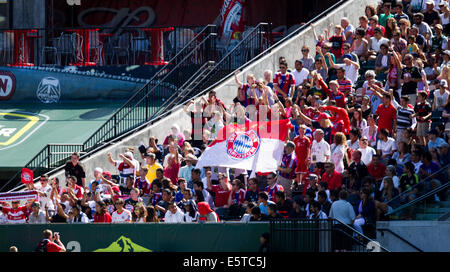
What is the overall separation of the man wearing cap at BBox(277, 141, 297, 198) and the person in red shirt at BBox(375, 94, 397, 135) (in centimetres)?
187

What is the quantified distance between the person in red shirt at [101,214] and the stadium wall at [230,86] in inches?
171

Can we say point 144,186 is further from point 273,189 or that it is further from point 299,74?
point 299,74

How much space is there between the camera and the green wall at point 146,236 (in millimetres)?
17094

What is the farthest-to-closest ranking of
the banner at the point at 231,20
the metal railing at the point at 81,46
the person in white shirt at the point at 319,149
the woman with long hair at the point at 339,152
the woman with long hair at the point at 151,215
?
the banner at the point at 231,20, the metal railing at the point at 81,46, the person in white shirt at the point at 319,149, the woman with long hair at the point at 339,152, the woman with long hair at the point at 151,215

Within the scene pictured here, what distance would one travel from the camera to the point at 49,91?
1139 inches

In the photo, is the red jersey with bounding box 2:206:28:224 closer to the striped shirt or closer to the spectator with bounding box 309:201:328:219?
the spectator with bounding box 309:201:328:219

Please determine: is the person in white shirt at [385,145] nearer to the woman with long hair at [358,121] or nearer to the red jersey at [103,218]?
the woman with long hair at [358,121]

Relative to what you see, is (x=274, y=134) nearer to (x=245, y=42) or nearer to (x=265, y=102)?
(x=265, y=102)

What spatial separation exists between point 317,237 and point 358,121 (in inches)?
164

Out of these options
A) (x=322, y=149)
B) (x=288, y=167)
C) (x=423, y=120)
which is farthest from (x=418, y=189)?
(x=288, y=167)

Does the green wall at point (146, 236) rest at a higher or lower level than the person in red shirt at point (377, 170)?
lower

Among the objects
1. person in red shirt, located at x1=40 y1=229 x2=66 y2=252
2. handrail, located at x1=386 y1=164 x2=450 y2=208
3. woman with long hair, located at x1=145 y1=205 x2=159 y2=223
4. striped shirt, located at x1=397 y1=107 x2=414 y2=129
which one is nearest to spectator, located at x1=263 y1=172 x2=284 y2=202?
woman with long hair, located at x1=145 y1=205 x2=159 y2=223

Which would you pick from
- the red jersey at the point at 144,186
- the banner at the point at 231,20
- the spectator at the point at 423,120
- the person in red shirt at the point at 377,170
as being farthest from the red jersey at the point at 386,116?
the banner at the point at 231,20

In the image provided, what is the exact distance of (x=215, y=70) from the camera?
26031mm
